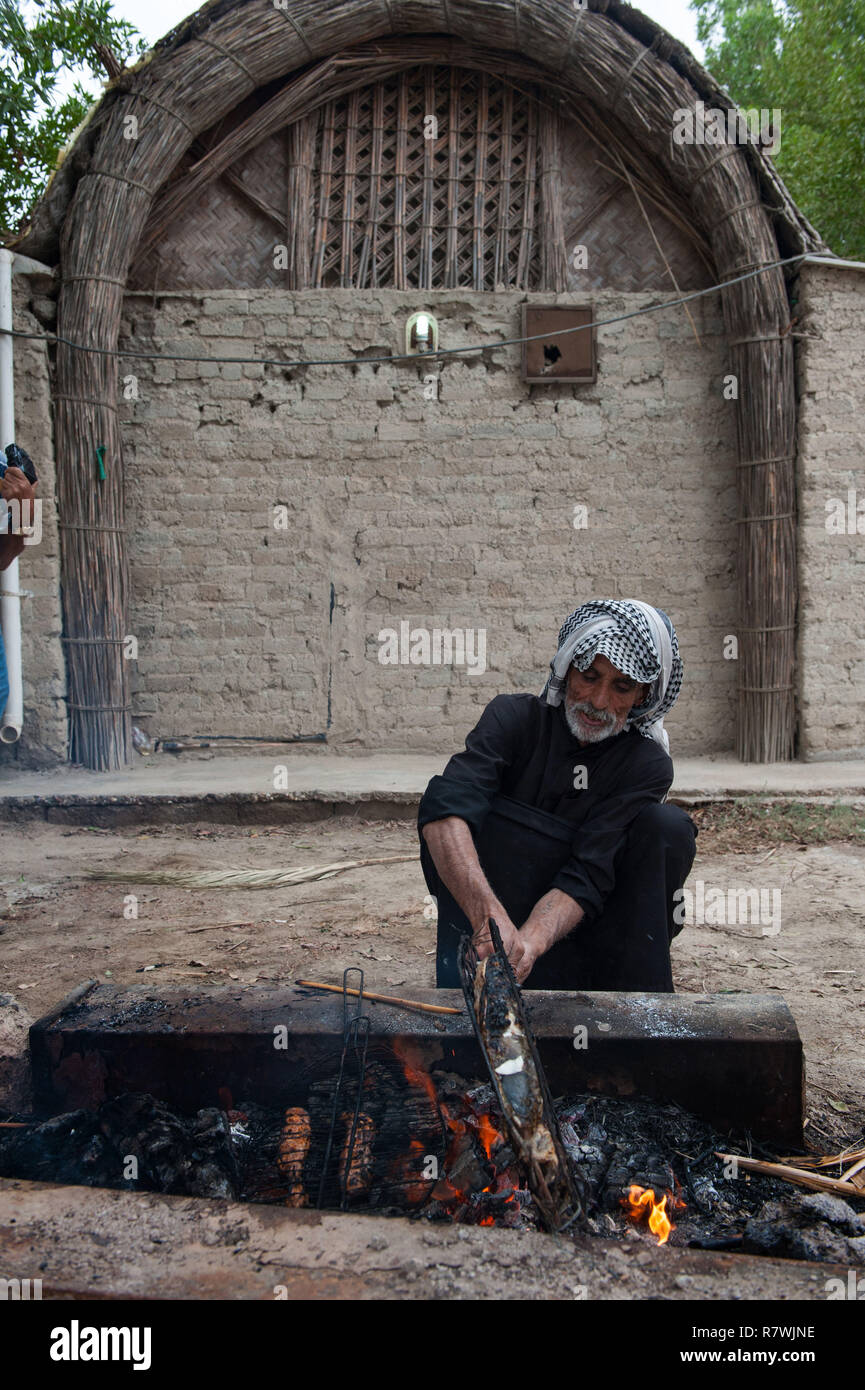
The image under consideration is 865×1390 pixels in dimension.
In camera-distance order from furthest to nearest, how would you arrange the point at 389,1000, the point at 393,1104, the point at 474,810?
the point at 474,810, the point at 389,1000, the point at 393,1104

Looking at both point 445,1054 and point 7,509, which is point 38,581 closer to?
point 7,509

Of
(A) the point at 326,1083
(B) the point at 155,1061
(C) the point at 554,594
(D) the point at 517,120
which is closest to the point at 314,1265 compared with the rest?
(A) the point at 326,1083

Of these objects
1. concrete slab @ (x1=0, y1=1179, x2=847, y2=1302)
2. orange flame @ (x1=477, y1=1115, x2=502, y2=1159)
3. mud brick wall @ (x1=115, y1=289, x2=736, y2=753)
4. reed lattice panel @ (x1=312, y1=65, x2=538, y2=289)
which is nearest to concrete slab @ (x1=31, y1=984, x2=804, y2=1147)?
orange flame @ (x1=477, y1=1115, x2=502, y2=1159)

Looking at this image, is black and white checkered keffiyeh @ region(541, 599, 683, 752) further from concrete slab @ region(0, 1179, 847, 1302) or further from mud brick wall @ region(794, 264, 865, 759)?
mud brick wall @ region(794, 264, 865, 759)

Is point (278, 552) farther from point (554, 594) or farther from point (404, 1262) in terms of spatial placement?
point (404, 1262)

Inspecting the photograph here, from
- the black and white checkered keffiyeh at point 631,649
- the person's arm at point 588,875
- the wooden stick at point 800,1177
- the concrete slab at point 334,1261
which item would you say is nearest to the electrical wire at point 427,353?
the black and white checkered keffiyeh at point 631,649

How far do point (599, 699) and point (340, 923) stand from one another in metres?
1.92

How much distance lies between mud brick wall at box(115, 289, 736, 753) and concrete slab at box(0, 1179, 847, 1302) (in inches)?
201

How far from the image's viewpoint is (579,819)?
261 cm

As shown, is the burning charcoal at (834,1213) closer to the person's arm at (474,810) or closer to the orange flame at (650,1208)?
the orange flame at (650,1208)

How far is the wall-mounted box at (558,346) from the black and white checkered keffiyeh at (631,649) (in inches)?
170

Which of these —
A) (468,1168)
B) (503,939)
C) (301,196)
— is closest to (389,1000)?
(503,939)

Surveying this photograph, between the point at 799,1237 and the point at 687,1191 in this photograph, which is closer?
the point at 799,1237

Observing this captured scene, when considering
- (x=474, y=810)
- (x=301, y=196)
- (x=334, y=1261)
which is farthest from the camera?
(x=301, y=196)
